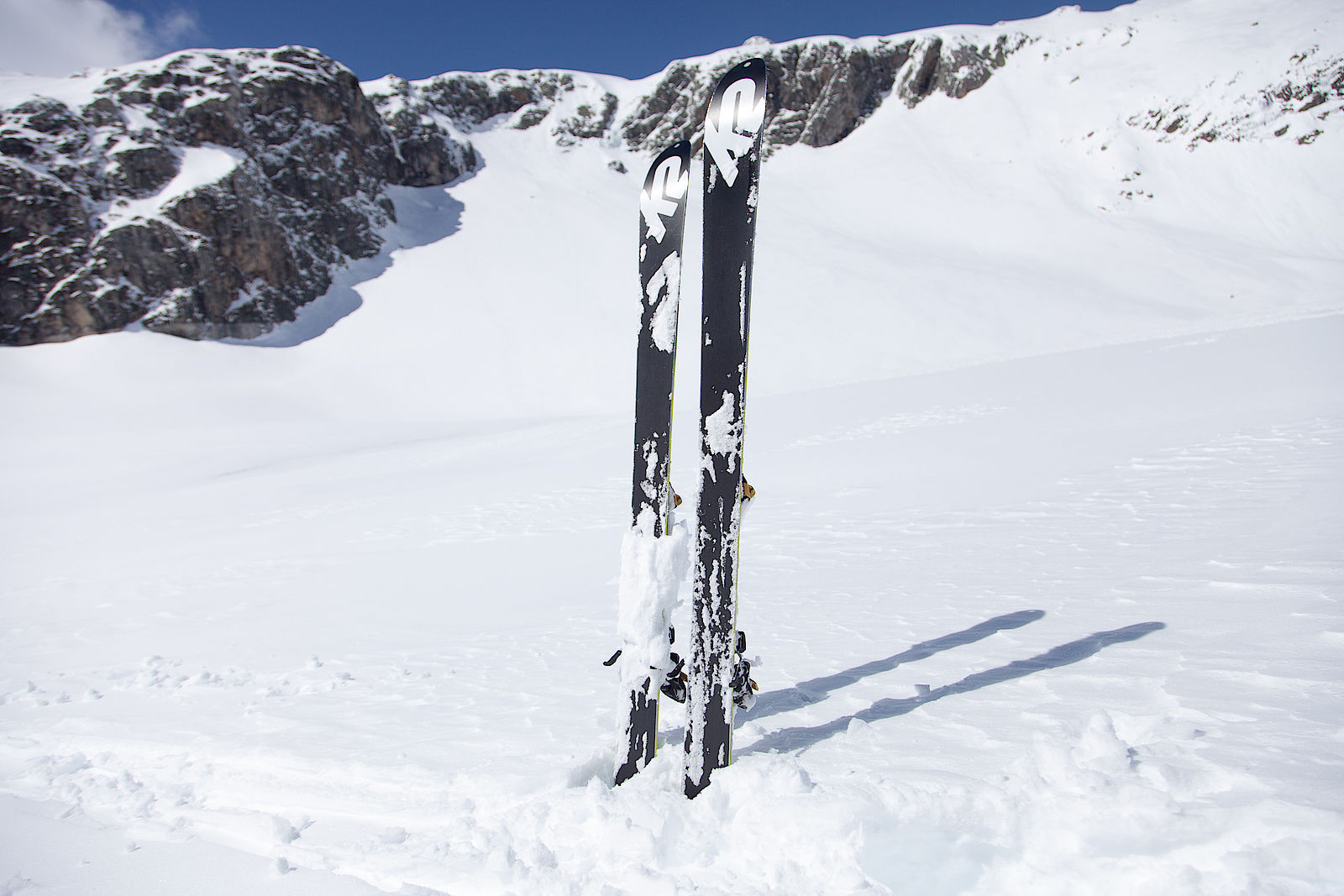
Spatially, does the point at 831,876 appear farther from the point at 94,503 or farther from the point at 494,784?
the point at 94,503

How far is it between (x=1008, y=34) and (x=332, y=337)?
51.3 m

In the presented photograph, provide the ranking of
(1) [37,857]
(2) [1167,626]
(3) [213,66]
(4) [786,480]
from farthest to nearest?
(3) [213,66] < (4) [786,480] < (2) [1167,626] < (1) [37,857]

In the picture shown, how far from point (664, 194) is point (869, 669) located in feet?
7.43

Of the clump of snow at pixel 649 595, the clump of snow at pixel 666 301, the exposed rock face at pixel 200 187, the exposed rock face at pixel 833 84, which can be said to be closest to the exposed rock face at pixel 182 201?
the exposed rock face at pixel 200 187

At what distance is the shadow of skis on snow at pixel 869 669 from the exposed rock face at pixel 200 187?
31166 mm

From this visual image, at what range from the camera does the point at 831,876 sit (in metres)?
1.79

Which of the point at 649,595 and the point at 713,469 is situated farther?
the point at 649,595

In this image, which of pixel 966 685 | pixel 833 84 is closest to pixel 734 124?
pixel 966 685

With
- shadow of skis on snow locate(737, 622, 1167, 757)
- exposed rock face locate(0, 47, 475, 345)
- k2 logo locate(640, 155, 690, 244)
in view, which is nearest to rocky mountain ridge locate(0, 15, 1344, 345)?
exposed rock face locate(0, 47, 475, 345)

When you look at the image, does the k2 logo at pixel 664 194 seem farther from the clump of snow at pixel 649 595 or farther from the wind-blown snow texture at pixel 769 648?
the wind-blown snow texture at pixel 769 648

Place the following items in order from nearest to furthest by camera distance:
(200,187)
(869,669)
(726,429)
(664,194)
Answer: (726,429), (664,194), (869,669), (200,187)

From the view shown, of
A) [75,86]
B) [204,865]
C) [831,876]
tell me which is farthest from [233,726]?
[75,86]

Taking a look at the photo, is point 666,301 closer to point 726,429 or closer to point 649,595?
point 726,429

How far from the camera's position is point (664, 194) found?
8.52 ft
